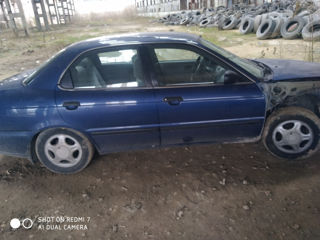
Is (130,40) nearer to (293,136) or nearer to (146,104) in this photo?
(146,104)

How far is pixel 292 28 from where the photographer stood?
10.7 metres

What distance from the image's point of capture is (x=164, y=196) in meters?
2.62

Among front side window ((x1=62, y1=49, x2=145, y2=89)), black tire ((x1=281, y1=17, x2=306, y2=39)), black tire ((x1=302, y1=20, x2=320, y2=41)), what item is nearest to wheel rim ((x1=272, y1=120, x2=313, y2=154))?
front side window ((x1=62, y1=49, x2=145, y2=89))

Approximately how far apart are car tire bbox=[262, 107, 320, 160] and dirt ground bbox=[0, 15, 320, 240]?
14cm

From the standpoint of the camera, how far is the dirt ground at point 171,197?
2.22 metres

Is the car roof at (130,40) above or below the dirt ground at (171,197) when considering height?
above

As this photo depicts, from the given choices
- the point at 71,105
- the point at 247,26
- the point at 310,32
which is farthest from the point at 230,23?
the point at 71,105

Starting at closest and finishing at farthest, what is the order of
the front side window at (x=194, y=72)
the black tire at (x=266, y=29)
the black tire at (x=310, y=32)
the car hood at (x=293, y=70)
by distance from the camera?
1. the front side window at (x=194, y=72)
2. the car hood at (x=293, y=70)
3. the black tire at (x=310, y=32)
4. the black tire at (x=266, y=29)

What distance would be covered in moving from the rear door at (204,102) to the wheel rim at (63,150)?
1.06 metres

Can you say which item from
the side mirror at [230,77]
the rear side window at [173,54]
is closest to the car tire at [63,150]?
the rear side window at [173,54]

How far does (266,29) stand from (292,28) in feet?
3.58

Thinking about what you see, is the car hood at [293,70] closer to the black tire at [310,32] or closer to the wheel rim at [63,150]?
the wheel rim at [63,150]

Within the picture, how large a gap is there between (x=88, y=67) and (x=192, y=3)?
106 ft

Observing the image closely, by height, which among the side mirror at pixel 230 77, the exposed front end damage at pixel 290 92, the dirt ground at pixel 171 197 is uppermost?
the side mirror at pixel 230 77
